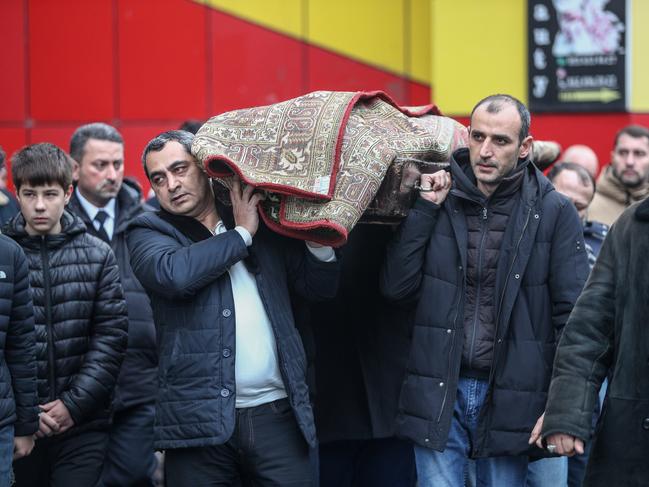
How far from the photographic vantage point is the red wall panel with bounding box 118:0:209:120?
11383 mm

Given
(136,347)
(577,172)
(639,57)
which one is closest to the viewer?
(136,347)

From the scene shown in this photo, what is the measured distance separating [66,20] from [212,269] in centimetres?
734

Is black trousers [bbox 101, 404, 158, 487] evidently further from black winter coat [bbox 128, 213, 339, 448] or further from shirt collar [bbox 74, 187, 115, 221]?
black winter coat [bbox 128, 213, 339, 448]

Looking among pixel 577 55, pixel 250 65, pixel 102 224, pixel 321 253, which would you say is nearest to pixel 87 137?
pixel 102 224

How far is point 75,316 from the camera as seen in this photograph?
5.36 metres

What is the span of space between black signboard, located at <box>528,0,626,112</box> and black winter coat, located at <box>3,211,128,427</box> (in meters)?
7.20

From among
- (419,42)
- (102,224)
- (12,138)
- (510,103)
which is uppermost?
(419,42)

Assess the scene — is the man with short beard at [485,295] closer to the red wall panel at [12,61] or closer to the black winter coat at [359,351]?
the black winter coat at [359,351]

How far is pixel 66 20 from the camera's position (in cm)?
1120

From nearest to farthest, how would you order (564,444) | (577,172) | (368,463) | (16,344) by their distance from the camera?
1. (564,444)
2. (16,344)
3. (368,463)
4. (577,172)

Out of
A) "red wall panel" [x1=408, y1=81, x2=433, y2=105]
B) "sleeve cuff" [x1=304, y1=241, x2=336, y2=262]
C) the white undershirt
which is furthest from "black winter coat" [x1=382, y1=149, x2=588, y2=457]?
"red wall panel" [x1=408, y1=81, x2=433, y2=105]

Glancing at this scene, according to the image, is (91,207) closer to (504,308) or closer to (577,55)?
(504,308)

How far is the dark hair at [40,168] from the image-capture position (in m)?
5.32

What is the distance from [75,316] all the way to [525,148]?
6.81 ft
